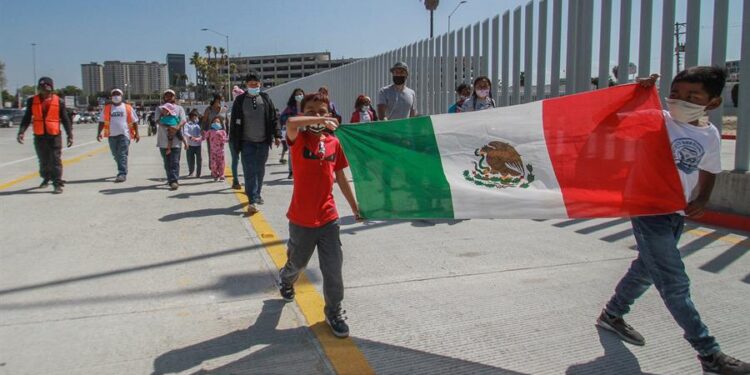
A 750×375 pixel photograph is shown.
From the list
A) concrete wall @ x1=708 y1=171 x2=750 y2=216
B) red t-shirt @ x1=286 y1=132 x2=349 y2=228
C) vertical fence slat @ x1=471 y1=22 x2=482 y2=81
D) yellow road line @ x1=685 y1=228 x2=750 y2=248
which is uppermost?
vertical fence slat @ x1=471 y1=22 x2=482 y2=81

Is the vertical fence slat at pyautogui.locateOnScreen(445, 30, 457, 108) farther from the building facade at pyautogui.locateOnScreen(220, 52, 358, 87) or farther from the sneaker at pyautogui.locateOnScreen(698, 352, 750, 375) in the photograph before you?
the building facade at pyautogui.locateOnScreen(220, 52, 358, 87)

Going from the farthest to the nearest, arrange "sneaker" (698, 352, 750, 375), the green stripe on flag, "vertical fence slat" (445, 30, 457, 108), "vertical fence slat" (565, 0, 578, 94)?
1. "vertical fence slat" (445, 30, 457, 108)
2. "vertical fence slat" (565, 0, 578, 94)
3. the green stripe on flag
4. "sneaker" (698, 352, 750, 375)

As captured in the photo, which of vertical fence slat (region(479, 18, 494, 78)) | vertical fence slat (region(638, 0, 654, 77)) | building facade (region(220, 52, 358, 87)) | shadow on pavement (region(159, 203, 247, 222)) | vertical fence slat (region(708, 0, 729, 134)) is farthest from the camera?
building facade (region(220, 52, 358, 87))

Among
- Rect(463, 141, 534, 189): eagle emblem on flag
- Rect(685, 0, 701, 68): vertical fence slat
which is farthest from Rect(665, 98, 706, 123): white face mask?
Rect(685, 0, 701, 68): vertical fence slat

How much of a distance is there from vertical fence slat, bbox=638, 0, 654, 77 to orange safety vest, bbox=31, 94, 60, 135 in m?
9.19

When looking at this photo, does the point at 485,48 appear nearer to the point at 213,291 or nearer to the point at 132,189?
the point at 132,189

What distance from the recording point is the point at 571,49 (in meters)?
9.05

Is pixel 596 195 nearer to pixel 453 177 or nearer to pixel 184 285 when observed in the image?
pixel 453 177

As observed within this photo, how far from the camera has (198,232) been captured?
6676 millimetres

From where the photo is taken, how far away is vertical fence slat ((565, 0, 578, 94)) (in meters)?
8.92

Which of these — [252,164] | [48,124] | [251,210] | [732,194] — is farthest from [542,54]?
[48,124]

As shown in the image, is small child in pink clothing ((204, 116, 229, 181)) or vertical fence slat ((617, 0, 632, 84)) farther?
small child in pink clothing ((204, 116, 229, 181))

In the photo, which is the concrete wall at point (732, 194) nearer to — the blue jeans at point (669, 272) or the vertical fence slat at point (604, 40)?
the vertical fence slat at point (604, 40)

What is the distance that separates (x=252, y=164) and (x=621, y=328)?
215 inches
